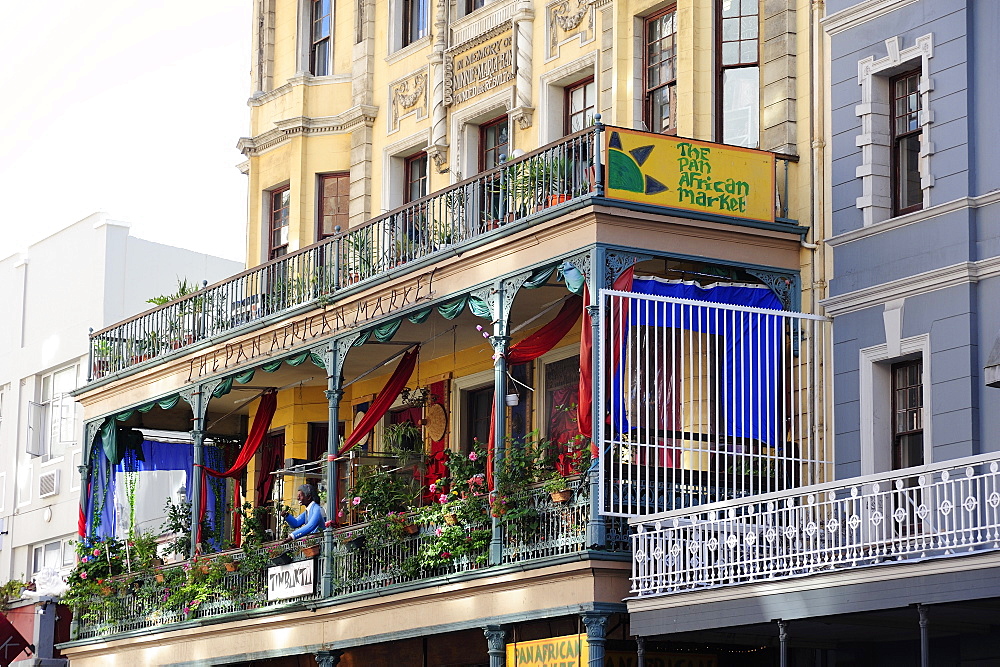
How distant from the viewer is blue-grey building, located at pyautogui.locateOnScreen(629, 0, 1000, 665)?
18500 mm

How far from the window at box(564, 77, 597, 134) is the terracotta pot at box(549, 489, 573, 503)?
7.05 m

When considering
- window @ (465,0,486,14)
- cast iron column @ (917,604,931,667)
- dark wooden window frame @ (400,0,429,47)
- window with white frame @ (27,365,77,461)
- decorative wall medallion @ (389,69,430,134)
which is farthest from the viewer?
window with white frame @ (27,365,77,461)

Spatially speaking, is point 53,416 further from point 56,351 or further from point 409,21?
point 409,21

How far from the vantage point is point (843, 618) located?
18.7 meters

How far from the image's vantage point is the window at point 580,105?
87.9ft

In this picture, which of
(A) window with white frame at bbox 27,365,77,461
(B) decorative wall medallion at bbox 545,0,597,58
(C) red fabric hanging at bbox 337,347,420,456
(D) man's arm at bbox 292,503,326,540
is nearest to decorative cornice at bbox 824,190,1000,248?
(B) decorative wall medallion at bbox 545,0,597,58

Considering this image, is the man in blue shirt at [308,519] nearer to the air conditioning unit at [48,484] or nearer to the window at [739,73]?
the window at [739,73]

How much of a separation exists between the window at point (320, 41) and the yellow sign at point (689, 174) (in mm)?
11648

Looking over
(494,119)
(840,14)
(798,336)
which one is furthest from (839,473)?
(494,119)

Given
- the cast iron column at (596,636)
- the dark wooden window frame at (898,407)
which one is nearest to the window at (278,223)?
the cast iron column at (596,636)

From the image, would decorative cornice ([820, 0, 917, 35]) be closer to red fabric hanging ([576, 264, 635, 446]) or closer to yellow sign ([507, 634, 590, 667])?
red fabric hanging ([576, 264, 635, 446])

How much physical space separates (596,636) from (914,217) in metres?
5.95

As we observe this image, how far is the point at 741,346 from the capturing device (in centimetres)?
2189

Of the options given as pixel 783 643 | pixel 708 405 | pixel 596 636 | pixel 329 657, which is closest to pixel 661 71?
pixel 708 405
